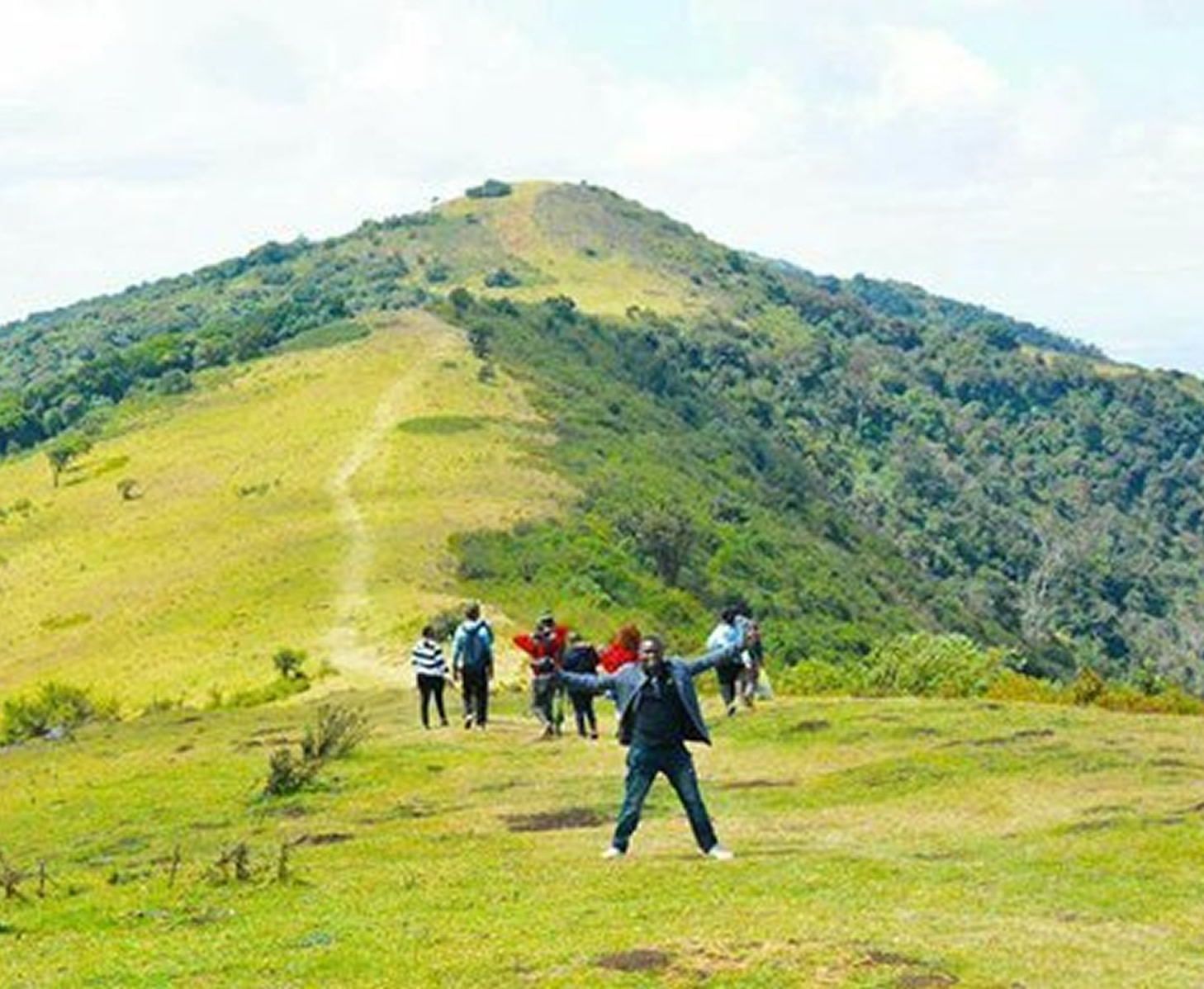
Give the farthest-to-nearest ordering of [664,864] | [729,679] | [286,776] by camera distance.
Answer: [729,679] < [286,776] < [664,864]

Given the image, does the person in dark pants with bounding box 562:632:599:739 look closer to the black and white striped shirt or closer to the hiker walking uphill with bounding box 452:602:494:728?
the hiker walking uphill with bounding box 452:602:494:728

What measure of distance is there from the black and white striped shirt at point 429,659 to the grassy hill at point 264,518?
17164 millimetres

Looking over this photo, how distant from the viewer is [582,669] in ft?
105

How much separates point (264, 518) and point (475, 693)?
51.0m

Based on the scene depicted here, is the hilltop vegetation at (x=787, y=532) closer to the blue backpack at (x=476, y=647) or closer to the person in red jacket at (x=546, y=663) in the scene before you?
the person in red jacket at (x=546, y=663)

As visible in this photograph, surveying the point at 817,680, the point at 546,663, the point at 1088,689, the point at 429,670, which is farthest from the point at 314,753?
the point at 1088,689

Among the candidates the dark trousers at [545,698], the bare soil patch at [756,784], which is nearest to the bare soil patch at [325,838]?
the bare soil patch at [756,784]

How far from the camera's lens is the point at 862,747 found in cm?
2959

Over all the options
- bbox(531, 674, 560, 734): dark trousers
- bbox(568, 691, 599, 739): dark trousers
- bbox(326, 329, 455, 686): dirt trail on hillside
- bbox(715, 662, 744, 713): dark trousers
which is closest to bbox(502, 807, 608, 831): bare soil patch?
bbox(531, 674, 560, 734): dark trousers

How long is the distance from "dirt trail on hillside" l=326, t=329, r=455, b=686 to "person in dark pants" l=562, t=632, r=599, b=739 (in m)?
15.1

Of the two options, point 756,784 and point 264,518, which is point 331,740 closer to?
point 756,784

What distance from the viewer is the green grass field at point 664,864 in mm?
14867

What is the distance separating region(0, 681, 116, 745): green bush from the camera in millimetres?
50844

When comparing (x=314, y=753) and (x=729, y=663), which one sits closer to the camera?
(x=314, y=753)
